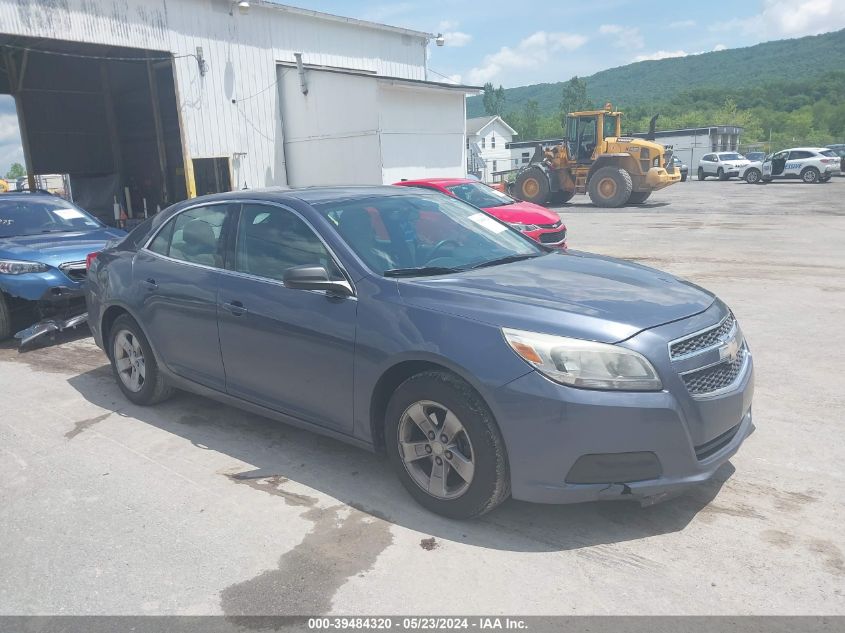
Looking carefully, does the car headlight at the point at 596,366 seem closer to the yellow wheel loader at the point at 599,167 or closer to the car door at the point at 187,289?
the car door at the point at 187,289

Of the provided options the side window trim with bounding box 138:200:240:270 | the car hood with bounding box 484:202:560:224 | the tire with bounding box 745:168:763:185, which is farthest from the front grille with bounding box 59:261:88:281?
the tire with bounding box 745:168:763:185

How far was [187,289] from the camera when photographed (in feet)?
15.2

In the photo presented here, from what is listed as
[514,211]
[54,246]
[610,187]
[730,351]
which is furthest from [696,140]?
[730,351]

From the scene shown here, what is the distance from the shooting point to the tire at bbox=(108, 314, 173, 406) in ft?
16.8

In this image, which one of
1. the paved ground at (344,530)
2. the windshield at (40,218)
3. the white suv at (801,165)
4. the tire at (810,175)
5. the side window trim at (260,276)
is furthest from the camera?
the tire at (810,175)

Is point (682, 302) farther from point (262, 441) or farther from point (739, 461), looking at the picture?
point (262, 441)

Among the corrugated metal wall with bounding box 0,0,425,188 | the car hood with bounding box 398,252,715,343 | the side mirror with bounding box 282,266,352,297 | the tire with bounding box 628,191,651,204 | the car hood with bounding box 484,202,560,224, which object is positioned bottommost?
the tire with bounding box 628,191,651,204

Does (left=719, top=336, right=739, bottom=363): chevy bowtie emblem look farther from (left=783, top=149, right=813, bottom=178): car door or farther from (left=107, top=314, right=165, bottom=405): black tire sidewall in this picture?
(left=783, top=149, right=813, bottom=178): car door

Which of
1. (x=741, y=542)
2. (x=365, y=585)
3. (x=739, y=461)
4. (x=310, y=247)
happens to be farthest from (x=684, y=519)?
(x=310, y=247)

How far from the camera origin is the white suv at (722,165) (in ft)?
133

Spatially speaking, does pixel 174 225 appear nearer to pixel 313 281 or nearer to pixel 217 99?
pixel 313 281

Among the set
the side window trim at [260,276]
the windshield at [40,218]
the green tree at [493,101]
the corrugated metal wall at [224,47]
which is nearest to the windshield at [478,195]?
the windshield at [40,218]

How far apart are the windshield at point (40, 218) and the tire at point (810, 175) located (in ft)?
113

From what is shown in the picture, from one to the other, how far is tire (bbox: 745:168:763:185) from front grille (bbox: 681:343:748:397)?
37.3 meters
